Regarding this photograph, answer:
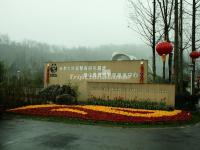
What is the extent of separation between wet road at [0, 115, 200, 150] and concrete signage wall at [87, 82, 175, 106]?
6227 mm

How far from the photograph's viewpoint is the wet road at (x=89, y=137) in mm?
10125

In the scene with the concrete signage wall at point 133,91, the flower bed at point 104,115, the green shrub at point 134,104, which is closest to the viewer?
the flower bed at point 104,115

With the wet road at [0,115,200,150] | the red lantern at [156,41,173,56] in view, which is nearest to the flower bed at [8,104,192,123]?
the wet road at [0,115,200,150]

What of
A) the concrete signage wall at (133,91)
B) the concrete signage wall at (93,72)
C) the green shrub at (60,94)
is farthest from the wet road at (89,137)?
the concrete signage wall at (93,72)

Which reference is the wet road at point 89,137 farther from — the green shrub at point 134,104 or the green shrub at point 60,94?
the green shrub at point 60,94

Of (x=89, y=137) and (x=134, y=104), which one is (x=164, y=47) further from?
(x=89, y=137)

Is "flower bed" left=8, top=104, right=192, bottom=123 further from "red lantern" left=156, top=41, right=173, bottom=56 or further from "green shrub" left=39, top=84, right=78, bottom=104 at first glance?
"red lantern" left=156, top=41, right=173, bottom=56

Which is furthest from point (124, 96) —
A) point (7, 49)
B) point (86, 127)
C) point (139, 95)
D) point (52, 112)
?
point (7, 49)

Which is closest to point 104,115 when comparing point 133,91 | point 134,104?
point 134,104

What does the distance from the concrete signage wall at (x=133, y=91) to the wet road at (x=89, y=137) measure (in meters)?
6.23

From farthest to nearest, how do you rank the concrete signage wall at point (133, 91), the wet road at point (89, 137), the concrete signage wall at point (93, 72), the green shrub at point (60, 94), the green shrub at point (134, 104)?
the concrete signage wall at point (93, 72), the green shrub at point (60, 94), the concrete signage wall at point (133, 91), the green shrub at point (134, 104), the wet road at point (89, 137)

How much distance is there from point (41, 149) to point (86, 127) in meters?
4.04

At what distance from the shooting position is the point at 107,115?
1627 centimetres

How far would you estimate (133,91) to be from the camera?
21.4m
